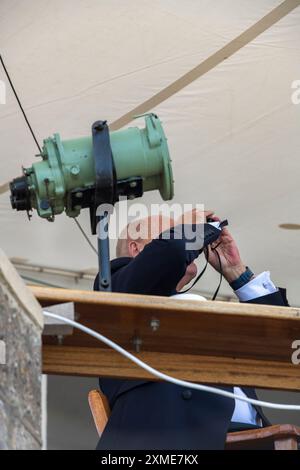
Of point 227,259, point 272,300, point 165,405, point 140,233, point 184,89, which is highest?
point 184,89

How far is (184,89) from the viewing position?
364 cm

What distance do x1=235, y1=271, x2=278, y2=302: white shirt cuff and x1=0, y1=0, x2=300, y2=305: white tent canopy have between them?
0.96 metres

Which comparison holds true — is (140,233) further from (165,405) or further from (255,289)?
(165,405)

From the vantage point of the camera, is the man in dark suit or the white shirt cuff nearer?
the man in dark suit

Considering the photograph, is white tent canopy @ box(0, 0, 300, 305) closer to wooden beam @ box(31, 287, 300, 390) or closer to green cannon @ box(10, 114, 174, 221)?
green cannon @ box(10, 114, 174, 221)

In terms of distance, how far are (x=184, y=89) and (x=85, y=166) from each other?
1590 mm

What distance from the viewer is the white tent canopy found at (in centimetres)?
336

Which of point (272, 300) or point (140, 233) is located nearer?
point (272, 300)

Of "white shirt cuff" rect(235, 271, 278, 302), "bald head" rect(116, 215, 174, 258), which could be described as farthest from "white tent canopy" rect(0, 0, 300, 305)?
"white shirt cuff" rect(235, 271, 278, 302)

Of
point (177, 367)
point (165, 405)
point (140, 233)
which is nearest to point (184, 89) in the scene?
point (140, 233)

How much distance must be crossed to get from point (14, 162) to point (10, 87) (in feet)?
1.34

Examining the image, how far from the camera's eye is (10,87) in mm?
3551

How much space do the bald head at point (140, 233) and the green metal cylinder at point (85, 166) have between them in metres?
0.69

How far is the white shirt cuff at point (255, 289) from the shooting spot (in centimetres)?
282
